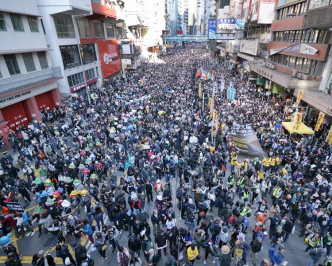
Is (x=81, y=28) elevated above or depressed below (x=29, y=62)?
above

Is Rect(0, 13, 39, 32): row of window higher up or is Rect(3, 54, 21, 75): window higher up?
Rect(0, 13, 39, 32): row of window

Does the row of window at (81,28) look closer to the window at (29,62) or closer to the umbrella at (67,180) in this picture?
the window at (29,62)

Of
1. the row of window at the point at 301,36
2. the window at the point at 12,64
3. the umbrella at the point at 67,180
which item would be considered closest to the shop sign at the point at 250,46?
the row of window at the point at 301,36

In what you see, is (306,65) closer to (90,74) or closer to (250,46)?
(250,46)

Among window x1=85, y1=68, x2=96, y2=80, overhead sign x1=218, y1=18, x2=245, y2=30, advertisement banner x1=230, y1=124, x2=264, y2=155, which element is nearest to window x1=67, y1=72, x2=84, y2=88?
window x1=85, y1=68, x2=96, y2=80

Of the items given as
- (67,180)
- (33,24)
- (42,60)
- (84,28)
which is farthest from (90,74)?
(67,180)

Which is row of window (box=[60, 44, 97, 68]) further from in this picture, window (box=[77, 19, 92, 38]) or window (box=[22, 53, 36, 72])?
window (box=[22, 53, 36, 72])

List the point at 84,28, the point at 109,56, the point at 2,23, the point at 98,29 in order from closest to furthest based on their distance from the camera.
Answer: the point at 2,23
the point at 84,28
the point at 98,29
the point at 109,56
